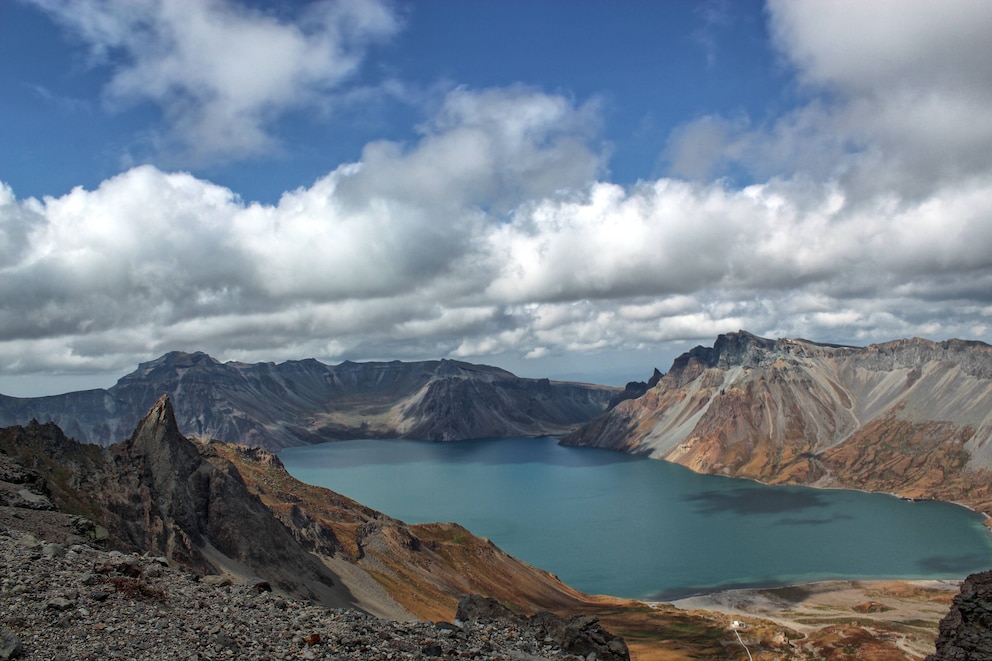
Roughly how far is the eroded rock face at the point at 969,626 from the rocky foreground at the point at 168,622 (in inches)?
1016

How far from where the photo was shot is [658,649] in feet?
305

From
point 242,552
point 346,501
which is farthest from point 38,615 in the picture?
point 346,501

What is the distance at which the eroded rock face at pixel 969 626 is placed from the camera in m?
40.4

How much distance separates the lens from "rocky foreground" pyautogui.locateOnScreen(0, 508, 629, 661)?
2184cm

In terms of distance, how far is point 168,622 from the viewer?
24141 mm

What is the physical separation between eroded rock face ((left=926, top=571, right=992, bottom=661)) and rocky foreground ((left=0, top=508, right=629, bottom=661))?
25.8 meters

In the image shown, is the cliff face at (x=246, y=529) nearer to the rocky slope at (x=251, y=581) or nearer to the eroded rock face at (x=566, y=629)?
the rocky slope at (x=251, y=581)

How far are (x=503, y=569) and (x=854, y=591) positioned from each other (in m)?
79.6

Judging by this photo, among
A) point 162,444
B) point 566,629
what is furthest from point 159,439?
point 566,629

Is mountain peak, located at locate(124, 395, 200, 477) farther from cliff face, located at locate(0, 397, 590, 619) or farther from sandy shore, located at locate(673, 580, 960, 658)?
sandy shore, located at locate(673, 580, 960, 658)

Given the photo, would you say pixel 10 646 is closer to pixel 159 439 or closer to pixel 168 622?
pixel 168 622

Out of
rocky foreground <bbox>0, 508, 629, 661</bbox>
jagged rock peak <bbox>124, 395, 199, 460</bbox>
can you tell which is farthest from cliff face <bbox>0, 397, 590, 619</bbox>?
rocky foreground <bbox>0, 508, 629, 661</bbox>

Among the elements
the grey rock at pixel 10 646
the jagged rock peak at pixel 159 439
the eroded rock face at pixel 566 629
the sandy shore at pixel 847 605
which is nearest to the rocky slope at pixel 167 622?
the grey rock at pixel 10 646

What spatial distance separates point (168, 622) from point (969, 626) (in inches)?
1758
